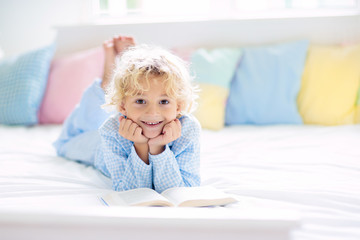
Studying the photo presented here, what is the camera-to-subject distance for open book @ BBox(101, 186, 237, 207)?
870 mm

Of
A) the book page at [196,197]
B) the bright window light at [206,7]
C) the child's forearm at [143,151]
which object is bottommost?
the book page at [196,197]

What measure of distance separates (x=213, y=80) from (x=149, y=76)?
94 centimetres

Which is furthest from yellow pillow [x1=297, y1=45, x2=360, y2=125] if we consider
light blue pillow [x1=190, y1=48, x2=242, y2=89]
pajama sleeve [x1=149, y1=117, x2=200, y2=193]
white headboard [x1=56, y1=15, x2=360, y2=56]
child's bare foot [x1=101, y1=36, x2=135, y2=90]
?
pajama sleeve [x1=149, y1=117, x2=200, y2=193]

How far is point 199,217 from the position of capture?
24.3 inches

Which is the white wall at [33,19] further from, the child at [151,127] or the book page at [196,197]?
the book page at [196,197]

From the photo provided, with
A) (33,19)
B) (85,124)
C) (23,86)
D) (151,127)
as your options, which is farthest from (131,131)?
(33,19)

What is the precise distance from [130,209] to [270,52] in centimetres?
155

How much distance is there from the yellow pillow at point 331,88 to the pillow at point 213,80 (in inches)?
13.9

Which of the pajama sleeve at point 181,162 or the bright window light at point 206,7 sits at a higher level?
A: the bright window light at point 206,7

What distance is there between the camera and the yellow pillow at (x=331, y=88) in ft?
6.25

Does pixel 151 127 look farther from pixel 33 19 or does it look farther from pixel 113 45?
pixel 33 19

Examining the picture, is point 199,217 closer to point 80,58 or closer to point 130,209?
point 130,209

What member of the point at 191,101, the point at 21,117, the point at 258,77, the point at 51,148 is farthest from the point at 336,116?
the point at 21,117

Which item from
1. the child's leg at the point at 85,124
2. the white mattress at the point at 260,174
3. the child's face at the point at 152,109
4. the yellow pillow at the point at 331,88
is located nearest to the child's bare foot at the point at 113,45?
the child's leg at the point at 85,124
